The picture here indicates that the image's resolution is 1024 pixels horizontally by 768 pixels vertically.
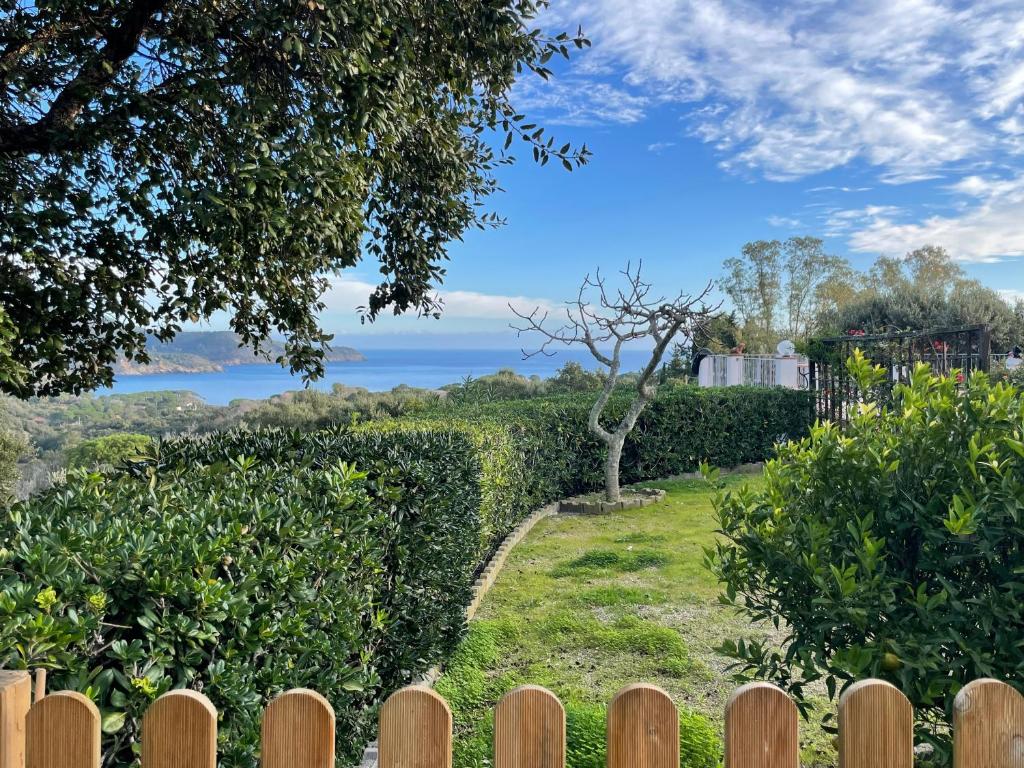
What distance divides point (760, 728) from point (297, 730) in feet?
2.50

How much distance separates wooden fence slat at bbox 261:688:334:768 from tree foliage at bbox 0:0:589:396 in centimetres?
372

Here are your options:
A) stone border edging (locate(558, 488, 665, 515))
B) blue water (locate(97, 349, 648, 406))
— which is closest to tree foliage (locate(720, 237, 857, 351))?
blue water (locate(97, 349, 648, 406))

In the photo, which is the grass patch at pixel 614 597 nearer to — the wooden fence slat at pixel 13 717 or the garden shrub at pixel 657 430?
the garden shrub at pixel 657 430

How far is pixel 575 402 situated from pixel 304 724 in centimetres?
1011

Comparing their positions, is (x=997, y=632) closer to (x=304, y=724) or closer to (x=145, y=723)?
(x=304, y=724)

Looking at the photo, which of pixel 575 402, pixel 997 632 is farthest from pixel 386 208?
pixel 997 632

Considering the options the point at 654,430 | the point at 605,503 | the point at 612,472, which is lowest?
the point at 605,503

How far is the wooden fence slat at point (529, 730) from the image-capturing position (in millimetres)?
1082

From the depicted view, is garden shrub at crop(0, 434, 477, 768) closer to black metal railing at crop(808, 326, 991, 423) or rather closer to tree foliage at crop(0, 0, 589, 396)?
tree foliage at crop(0, 0, 589, 396)

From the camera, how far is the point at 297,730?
1097mm

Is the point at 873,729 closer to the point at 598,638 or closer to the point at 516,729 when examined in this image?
the point at 516,729

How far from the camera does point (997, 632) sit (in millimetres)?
2010

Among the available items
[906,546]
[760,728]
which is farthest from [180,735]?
[906,546]

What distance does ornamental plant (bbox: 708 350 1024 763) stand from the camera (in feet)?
6.62
